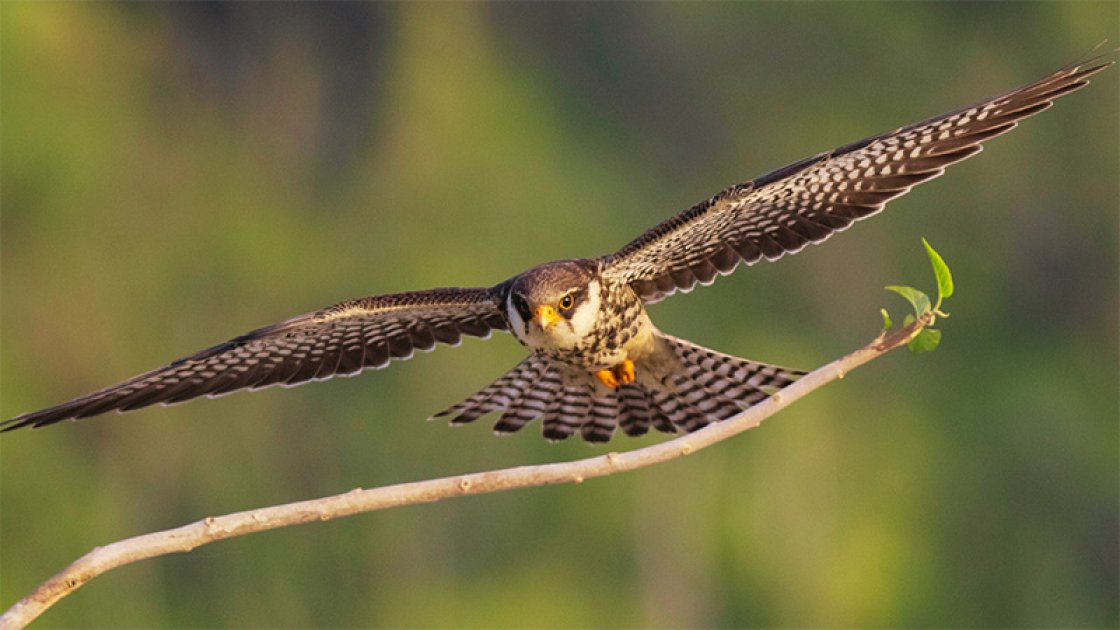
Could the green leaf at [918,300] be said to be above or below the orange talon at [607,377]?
below

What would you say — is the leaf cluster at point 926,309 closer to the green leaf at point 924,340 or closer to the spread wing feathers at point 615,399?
the green leaf at point 924,340

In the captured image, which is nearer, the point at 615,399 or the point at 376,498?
the point at 376,498

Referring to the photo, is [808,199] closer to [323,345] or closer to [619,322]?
[619,322]

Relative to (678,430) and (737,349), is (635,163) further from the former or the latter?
(678,430)

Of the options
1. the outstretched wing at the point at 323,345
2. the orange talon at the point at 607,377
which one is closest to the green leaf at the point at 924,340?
the outstretched wing at the point at 323,345

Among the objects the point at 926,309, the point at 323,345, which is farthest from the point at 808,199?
the point at 323,345

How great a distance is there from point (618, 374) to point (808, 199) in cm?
107

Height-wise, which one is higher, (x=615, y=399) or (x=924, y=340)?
(x=615, y=399)

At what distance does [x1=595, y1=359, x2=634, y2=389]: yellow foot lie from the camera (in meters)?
6.08

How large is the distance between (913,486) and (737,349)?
3554 mm

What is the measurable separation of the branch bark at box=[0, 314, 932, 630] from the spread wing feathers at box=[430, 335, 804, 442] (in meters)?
2.00

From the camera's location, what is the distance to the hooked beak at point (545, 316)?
529cm

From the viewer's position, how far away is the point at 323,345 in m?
6.14

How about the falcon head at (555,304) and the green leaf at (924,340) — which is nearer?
the green leaf at (924,340)
